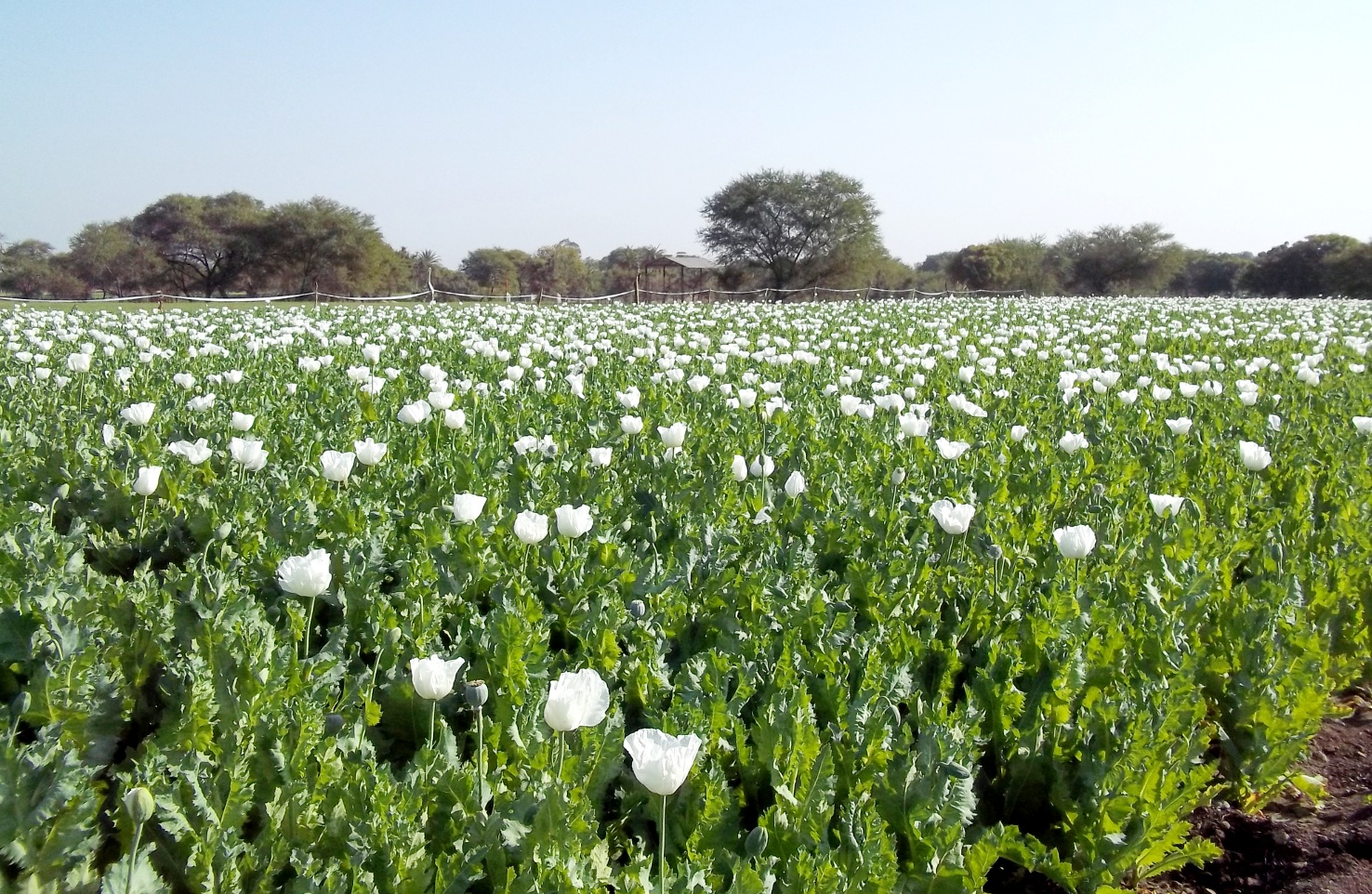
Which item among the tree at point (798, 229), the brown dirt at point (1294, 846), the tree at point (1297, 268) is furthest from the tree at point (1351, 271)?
the brown dirt at point (1294, 846)

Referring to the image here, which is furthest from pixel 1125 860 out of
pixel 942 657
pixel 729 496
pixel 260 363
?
pixel 260 363

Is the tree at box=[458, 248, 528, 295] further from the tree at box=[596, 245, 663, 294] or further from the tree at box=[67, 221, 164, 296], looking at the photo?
the tree at box=[67, 221, 164, 296]

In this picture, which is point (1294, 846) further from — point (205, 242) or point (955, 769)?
point (205, 242)

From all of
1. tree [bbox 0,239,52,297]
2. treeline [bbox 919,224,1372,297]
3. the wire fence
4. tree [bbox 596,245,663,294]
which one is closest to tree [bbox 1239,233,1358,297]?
treeline [bbox 919,224,1372,297]

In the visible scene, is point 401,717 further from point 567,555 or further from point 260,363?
point 260,363

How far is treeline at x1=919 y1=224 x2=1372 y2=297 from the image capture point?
53.7m

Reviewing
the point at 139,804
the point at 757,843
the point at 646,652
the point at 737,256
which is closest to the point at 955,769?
the point at 757,843

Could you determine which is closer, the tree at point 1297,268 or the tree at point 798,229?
the tree at point 1297,268

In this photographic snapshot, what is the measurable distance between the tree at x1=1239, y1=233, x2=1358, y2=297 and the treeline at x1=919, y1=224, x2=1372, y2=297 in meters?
0.05

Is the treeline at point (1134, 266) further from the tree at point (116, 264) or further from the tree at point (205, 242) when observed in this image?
the tree at point (116, 264)

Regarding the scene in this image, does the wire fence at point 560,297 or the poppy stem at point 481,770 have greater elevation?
the wire fence at point 560,297

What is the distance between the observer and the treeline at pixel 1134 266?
2115 inches

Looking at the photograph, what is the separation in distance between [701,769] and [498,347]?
10.1 metres

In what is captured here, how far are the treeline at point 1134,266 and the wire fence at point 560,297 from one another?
11.8 metres
